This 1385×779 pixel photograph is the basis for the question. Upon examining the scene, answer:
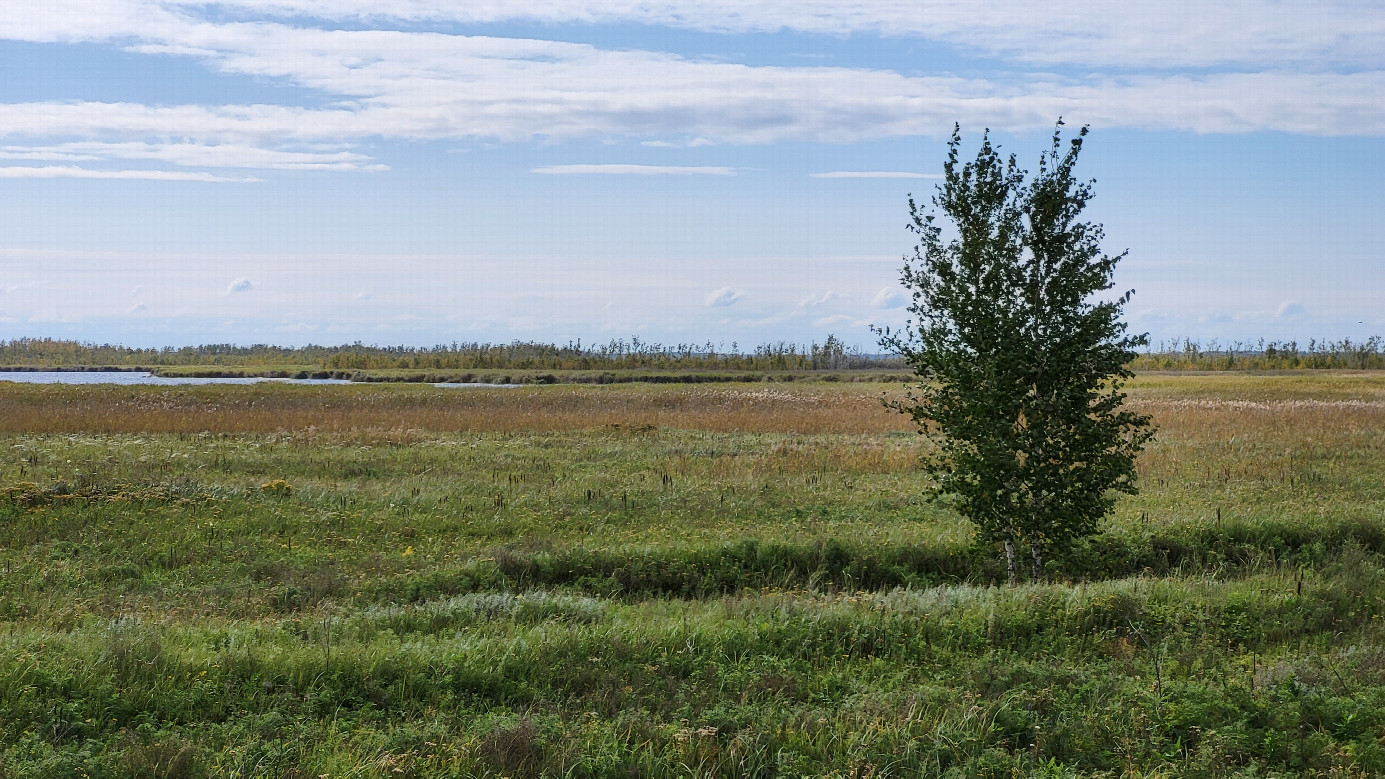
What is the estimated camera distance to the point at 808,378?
8931 cm

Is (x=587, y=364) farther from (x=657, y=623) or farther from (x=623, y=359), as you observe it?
(x=657, y=623)

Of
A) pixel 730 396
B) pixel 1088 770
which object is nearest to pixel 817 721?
pixel 1088 770

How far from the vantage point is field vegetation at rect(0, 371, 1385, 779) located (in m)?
6.61

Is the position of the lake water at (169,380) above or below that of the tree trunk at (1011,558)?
above

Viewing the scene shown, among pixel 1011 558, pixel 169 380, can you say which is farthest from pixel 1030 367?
pixel 169 380

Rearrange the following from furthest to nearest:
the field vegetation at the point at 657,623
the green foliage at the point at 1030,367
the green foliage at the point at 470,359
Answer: the green foliage at the point at 470,359, the green foliage at the point at 1030,367, the field vegetation at the point at 657,623

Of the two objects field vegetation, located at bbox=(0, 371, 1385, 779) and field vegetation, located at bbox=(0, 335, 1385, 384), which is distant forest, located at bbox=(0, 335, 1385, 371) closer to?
field vegetation, located at bbox=(0, 335, 1385, 384)

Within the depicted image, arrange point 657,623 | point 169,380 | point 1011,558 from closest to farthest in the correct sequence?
point 657,623 < point 1011,558 < point 169,380

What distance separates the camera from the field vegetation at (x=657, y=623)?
6.61 metres

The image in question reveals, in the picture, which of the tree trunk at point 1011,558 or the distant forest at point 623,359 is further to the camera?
the distant forest at point 623,359

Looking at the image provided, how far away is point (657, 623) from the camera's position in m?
9.48

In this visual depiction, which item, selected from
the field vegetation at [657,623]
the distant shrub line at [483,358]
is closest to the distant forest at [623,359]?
the distant shrub line at [483,358]

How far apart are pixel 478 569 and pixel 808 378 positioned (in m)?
77.8

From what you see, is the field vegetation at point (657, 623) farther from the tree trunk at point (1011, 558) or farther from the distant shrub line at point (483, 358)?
the distant shrub line at point (483, 358)
